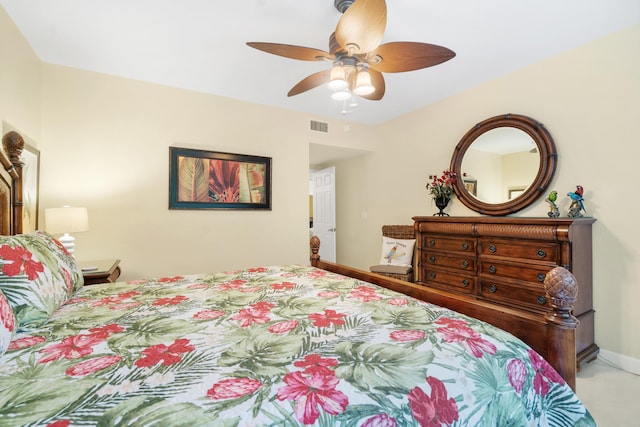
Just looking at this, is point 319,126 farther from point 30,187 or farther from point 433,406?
point 433,406

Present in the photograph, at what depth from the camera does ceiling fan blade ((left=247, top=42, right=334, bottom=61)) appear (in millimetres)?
1831

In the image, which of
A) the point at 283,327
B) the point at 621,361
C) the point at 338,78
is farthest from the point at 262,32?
the point at 621,361

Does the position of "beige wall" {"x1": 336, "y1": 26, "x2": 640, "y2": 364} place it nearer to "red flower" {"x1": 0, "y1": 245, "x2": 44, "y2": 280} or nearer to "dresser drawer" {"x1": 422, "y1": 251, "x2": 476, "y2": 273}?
"dresser drawer" {"x1": 422, "y1": 251, "x2": 476, "y2": 273}

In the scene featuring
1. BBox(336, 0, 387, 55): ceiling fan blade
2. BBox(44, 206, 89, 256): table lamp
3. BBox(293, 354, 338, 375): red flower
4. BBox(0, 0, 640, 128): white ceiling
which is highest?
BBox(0, 0, 640, 128): white ceiling

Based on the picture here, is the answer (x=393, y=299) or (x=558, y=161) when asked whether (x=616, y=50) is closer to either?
(x=558, y=161)

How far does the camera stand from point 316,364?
31.9 inches

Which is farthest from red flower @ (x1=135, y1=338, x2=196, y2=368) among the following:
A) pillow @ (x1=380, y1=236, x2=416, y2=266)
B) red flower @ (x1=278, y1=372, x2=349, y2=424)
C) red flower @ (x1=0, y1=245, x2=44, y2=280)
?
pillow @ (x1=380, y1=236, x2=416, y2=266)

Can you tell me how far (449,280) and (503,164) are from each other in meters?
1.30

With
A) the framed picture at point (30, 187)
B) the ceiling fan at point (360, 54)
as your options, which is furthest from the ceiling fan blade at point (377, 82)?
the framed picture at point (30, 187)

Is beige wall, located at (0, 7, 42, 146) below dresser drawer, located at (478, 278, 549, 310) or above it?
above

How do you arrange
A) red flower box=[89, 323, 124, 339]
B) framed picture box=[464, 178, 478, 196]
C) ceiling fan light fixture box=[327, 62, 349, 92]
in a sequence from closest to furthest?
1. red flower box=[89, 323, 124, 339]
2. ceiling fan light fixture box=[327, 62, 349, 92]
3. framed picture box=[464, 178, 478, 196]

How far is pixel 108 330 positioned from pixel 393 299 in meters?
1.16

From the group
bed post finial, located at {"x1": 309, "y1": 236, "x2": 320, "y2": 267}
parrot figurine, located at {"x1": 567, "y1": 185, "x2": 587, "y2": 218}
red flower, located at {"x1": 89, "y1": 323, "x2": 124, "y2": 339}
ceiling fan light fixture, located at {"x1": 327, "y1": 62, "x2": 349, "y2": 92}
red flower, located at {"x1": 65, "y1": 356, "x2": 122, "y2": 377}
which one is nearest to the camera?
red flower, located at {"x1": 65, "y1": 356, "x2": 122, "y2": 377}

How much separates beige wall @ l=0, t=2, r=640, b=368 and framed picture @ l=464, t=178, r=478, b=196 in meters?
0.29
